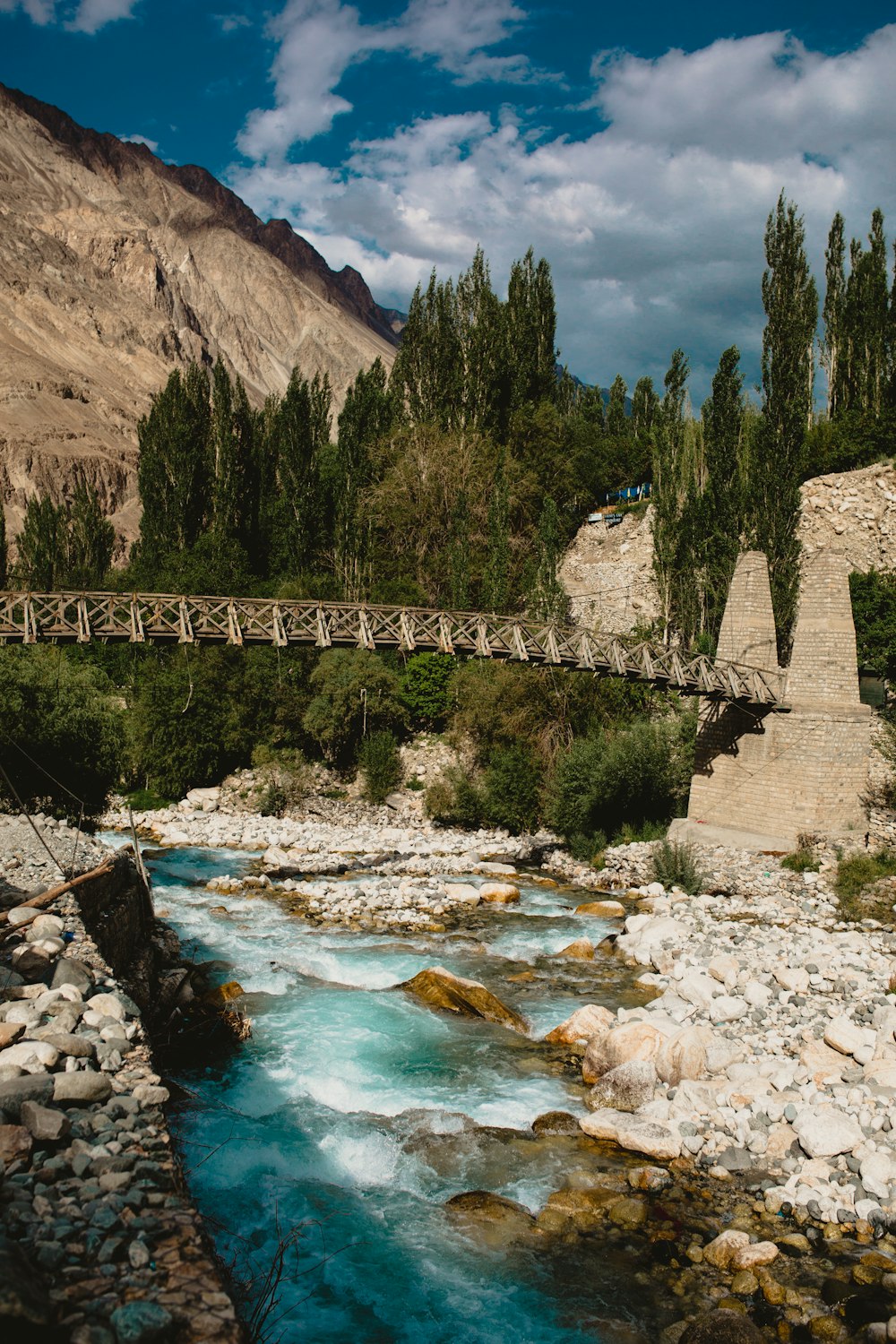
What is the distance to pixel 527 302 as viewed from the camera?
30.4 m

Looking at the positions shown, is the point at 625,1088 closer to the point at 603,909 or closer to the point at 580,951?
the point at 580,951

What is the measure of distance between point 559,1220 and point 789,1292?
55.2 inches

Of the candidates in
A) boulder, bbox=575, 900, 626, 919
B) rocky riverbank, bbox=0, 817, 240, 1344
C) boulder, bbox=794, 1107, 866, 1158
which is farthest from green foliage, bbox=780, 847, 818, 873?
rocky riverbank, bbox=0, 817, 240, 1344

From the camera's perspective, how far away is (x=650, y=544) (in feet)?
87.5

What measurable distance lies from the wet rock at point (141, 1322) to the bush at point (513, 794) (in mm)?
16068

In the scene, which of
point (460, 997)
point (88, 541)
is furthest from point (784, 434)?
point (88, 541)

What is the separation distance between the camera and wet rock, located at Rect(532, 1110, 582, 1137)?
269 inches

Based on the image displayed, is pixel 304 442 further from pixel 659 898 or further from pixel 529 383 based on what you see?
pixel 659 898

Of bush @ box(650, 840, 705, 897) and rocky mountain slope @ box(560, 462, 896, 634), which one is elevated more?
rocky mountain slope @ box(560, 462, 896, 634)

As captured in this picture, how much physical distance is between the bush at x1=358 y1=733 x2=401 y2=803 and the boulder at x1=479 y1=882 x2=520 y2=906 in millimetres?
7907

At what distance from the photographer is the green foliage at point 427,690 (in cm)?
2355

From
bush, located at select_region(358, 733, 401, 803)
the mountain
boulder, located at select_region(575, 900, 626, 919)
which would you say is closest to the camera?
boulder, located at select_region(575, 900, 626, 919)

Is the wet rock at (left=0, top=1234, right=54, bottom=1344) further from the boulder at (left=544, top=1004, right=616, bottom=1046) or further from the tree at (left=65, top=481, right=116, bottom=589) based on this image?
the tree at (left=65, top=481, right=116, bottom=589)

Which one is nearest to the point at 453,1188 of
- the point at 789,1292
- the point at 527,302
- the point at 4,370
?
the point at 789,1292
